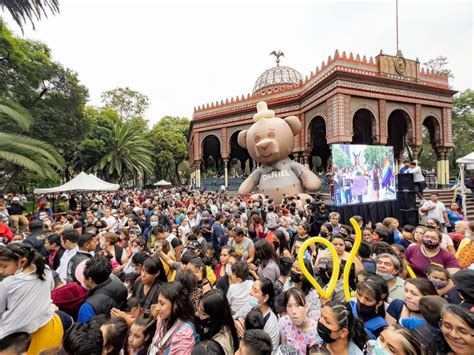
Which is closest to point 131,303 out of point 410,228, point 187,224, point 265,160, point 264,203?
point 187,224

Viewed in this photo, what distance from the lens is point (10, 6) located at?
10.3 metres

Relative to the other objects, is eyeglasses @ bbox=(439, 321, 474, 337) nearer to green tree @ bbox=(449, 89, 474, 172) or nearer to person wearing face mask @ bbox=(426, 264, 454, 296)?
person wearing face mask @ bbox=(426, 264, 454, 296)

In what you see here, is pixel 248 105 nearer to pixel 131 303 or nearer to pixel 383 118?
pixel 383 118

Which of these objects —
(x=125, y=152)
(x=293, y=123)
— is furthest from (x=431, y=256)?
(x=125, y=152)

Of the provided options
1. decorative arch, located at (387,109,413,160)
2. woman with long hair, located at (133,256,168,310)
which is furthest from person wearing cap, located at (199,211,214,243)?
decorative arch, located at (387,109,413,160)

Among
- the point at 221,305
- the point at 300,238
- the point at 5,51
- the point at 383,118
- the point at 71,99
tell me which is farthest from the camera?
the point at 71,99

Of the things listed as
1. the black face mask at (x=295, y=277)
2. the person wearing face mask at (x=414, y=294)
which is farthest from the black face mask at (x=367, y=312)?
the black face mask at (x=295, y=277)

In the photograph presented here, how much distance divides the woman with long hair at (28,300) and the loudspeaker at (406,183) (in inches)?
348

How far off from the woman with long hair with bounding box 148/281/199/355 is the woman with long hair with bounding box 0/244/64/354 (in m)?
0.84

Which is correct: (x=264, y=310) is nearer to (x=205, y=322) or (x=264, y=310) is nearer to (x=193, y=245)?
(x=205, y=322)

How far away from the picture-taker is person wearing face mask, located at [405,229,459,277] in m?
3.29

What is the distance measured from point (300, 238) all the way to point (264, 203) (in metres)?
4.57

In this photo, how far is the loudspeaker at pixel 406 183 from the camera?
823cm

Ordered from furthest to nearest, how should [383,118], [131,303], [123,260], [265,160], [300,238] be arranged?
[383,118]
[265,160]
[300,238]
[123,260]
[131,303]
